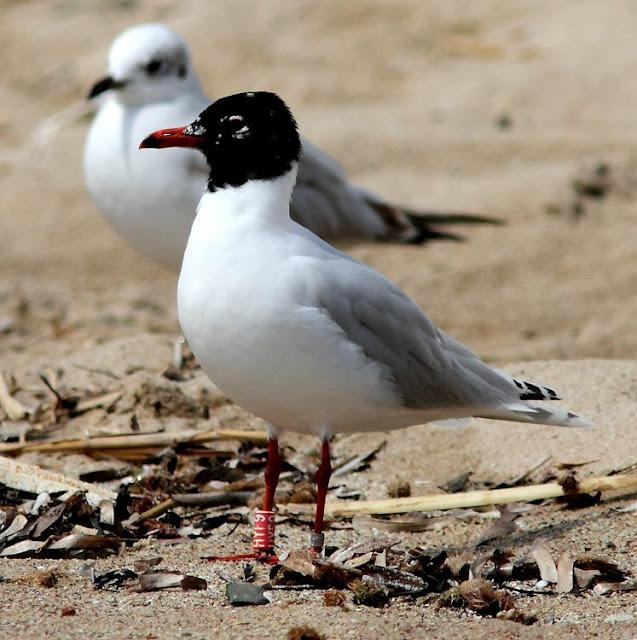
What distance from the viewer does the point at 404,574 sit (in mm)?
3842

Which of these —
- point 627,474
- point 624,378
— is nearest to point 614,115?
point 624,378

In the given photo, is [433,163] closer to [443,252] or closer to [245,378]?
[443,252]

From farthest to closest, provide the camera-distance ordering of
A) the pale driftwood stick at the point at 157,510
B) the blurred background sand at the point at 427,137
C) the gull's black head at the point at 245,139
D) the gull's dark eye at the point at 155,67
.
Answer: the blurred background sand at the point at 427,137
the gull's dark eye at the point at 155,67
the pale driftwood stick at the point at 157,510
the gull's black head at the point at 245,139

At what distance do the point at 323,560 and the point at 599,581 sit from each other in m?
0.77

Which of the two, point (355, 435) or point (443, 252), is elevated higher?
point (443, 252)

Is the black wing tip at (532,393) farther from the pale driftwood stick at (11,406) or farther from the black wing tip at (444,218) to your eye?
the black wing tip at (444,218)

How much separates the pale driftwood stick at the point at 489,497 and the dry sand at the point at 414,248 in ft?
0.28

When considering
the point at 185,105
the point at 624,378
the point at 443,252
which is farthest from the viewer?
the point at 443,252

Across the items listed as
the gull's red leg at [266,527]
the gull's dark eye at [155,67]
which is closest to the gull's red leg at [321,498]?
the gull's red leg at [266,527]

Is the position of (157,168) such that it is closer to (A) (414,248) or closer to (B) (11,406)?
(B) (11,406)

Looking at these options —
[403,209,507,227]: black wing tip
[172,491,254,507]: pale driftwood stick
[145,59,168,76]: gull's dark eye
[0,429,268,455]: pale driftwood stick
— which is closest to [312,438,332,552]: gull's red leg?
[172,491,254,507]: pale driftwood stick

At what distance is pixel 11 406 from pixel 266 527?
1.75 meters

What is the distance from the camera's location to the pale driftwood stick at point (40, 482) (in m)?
4.55

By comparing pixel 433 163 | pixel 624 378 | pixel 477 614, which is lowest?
pixel 477 614
